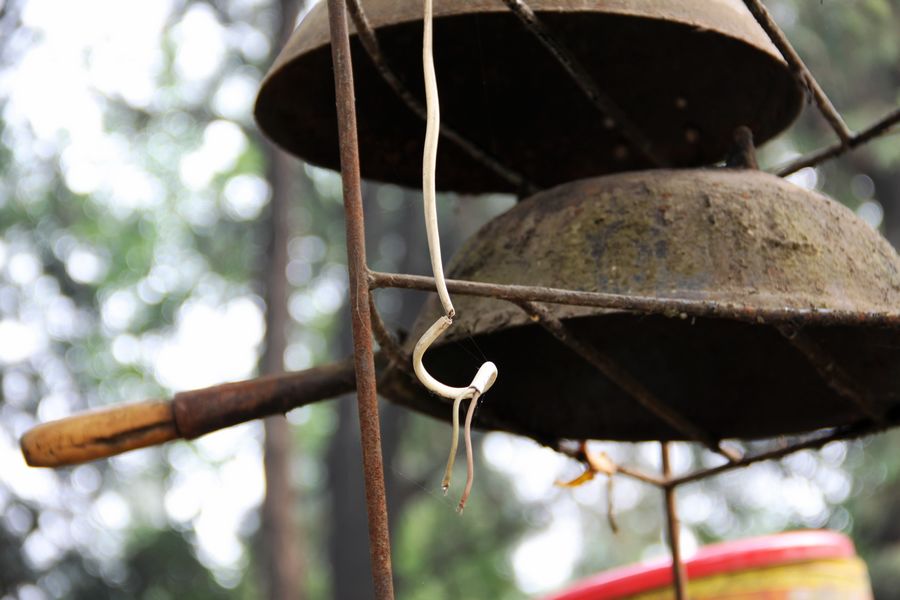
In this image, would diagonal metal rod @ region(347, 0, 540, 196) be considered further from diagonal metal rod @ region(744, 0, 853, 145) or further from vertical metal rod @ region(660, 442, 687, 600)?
vertical metal rod @ region(660, 442, 687, 600)

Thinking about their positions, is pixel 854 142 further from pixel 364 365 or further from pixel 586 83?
pixel 364 365

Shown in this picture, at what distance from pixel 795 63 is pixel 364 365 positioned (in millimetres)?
1141

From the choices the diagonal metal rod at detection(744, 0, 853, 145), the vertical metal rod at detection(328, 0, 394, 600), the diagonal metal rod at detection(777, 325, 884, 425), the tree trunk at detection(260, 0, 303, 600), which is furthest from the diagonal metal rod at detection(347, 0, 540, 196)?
the tree trunk at detection(260, 0, 303, 600)

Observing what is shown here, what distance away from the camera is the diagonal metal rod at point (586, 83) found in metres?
1.90

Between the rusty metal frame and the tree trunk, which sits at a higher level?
the rusty metal frame

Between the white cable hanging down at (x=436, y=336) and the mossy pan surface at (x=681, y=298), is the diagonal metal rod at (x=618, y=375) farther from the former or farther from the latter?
the white cable hanging down at (x=436, y=336)

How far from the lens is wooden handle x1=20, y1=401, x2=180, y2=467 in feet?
6.54

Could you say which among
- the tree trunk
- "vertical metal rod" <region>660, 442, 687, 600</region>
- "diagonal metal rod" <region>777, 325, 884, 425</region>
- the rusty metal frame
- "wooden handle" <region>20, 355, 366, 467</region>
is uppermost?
the rusty metal frame

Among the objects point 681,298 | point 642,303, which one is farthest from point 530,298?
point 681,298

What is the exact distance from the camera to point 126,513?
1703cm

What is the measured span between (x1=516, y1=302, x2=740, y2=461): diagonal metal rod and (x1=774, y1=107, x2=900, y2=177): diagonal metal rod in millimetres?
592

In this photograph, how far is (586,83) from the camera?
219 cm

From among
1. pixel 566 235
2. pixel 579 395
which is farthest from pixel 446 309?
pixel 579 395

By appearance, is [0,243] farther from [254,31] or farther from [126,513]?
[126,513]
